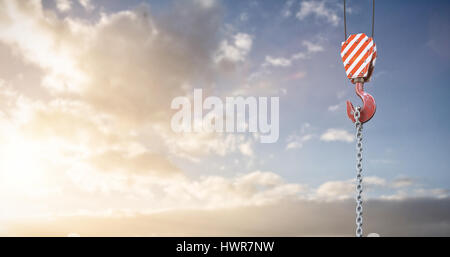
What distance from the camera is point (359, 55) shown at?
611 centimetres

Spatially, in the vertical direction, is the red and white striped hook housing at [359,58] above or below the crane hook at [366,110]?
above

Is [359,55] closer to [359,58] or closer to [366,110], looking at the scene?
[359,58]

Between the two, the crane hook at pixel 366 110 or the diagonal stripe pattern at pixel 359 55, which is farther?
the diagonal stripe pattern at pixel 359 55

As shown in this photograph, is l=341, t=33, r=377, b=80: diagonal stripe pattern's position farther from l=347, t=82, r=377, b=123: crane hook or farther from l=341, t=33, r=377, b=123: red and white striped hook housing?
l=347, t=82, r=377, b=123: crane hook

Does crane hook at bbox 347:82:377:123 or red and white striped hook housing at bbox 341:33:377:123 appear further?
red and white striped hook housing at bbox 341:33:377:123

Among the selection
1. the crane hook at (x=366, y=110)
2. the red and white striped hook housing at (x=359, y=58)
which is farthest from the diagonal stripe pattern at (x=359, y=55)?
the crane hook at (x=366, y=110)

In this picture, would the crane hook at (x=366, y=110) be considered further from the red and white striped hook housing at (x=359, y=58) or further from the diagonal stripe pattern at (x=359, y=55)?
the diagonal stripe pattern at (x=359, y=55)

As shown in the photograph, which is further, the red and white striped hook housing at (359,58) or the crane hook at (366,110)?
the red and white striped hook housing at (359,58)

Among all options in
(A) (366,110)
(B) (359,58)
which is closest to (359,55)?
(B) (359,58)

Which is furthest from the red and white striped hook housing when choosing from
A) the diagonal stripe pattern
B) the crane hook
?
the crane hook

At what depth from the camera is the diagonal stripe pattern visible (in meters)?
6.07

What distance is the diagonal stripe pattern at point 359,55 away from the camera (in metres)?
6.07
